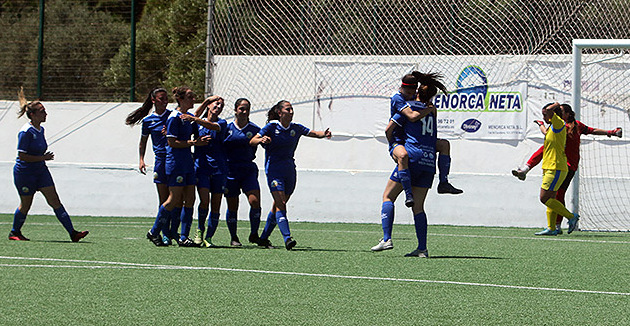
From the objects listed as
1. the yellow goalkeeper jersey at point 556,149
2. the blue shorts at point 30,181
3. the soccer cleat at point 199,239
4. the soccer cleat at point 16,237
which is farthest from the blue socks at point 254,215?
the yellow goalkeeper jersey at point 556,149

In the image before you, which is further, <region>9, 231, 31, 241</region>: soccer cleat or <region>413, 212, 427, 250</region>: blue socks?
<region>9, 231, 31, 241</region>: soccer cleat

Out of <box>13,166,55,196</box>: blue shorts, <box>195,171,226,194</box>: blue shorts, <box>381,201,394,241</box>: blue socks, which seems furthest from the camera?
<box>13,166,55,196</box>: blue shorts

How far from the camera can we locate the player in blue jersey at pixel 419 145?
1005cm

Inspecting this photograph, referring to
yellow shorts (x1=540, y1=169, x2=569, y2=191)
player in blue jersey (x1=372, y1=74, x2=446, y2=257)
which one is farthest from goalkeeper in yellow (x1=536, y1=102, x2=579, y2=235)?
player in blue jersey (x1=372, y1=74, x2=446, y2=257)

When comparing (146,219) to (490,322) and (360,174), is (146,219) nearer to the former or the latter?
(360,174)

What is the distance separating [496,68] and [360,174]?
3.51 meters

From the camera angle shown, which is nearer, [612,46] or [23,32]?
[612,46]

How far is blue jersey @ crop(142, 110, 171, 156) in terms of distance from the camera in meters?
12.0

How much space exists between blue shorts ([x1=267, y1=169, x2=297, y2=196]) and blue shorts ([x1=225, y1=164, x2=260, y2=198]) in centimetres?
58

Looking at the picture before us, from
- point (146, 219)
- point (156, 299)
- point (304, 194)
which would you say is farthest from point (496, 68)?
point (156, 299)

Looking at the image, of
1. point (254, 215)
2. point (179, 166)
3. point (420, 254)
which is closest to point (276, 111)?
point (179, 166)

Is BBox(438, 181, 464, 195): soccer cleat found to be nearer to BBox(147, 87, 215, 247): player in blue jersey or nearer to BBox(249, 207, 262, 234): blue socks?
BBox(249, 207, 262, 234): blue socks

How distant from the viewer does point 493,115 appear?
18812mm

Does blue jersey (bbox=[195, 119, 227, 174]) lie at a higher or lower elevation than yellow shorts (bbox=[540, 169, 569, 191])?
higher
